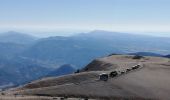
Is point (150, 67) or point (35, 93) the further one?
point (150, 67)

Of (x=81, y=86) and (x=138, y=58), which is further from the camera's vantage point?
(x=138, y=58)

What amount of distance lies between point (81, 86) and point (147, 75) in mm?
23389

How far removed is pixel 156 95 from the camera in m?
73.2

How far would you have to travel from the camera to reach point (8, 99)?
6275 cm

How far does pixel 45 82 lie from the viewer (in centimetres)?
9369

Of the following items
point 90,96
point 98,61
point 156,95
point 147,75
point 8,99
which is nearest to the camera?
point 8,99

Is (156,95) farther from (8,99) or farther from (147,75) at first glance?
(8,99)

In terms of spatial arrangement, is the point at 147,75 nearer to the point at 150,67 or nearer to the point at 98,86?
the point at 150,67

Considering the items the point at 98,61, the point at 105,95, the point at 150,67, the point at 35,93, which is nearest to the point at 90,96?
the point at 105,95

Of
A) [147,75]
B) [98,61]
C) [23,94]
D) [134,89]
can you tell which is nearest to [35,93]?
[23,94]

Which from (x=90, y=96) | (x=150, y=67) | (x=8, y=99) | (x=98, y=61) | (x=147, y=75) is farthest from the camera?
(x=98, y=61)

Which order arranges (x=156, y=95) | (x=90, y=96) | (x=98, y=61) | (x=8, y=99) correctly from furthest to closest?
(x=98, y=61) → (x=156, y=95) → (x=90, y=96) → (x=8, y=99)

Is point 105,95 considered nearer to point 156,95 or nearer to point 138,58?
point 156,95

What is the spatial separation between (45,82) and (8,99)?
31058mm
